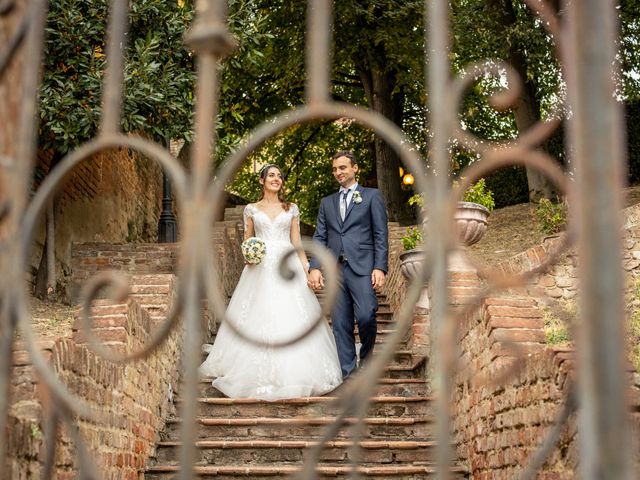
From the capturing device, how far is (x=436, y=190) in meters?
1.46

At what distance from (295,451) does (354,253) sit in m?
1.64

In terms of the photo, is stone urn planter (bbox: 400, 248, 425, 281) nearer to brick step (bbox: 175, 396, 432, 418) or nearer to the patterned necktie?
the patterned necktie

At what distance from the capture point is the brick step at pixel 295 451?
5.24m

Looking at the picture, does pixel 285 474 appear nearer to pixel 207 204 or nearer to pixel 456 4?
pixel 207 204

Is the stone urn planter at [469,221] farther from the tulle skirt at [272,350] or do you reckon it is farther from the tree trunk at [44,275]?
the tree trunk at [44,275]

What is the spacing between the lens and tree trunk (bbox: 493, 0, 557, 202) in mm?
13647

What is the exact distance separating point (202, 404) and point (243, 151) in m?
4.69

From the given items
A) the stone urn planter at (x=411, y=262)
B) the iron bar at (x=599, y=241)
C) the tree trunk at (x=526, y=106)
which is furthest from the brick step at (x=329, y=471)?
the tree trunk at (x=526, y=106)

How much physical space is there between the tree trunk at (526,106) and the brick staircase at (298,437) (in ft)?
27.1

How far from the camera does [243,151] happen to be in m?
1.50

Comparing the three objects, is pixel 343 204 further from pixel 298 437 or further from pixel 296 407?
pixel 298 437

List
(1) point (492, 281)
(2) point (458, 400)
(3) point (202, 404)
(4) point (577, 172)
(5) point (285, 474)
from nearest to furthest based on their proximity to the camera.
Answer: (4) point (577, 172), (1) point (492, 281), (5) point (285, 474), (2) point (458, 400), (3) point (202, 404)

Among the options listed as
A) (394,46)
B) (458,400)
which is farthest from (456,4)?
(458,400)

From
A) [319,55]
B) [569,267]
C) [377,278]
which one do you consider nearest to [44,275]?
[377,278]
